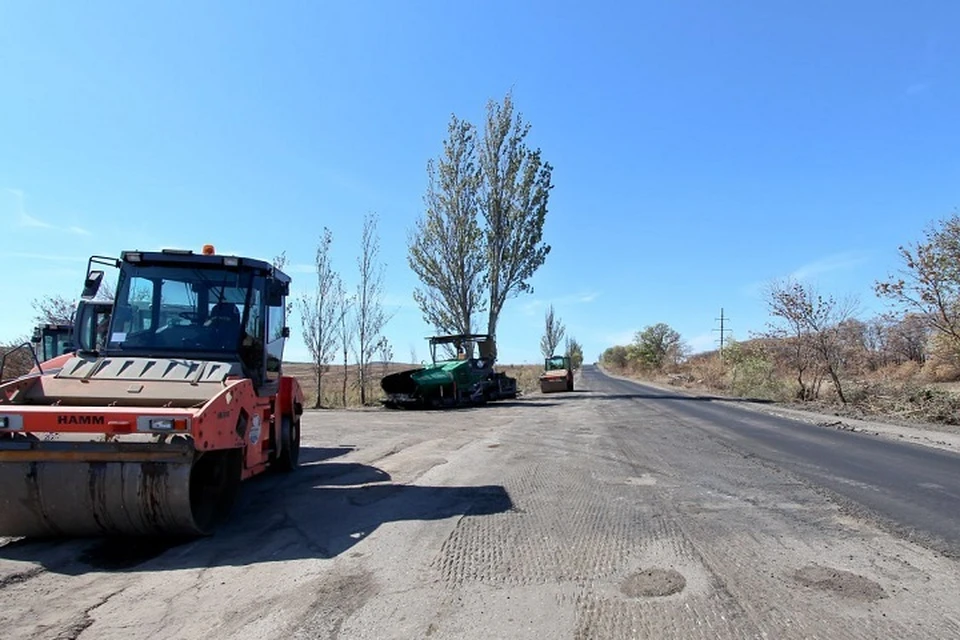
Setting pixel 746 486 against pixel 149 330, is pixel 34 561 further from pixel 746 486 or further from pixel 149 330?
A: pixel 746 486

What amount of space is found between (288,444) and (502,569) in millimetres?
5176

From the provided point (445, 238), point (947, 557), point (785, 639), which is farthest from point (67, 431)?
point (445, 238)

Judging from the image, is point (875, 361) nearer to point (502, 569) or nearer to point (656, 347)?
point (502, 569)

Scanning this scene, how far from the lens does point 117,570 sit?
5117mm

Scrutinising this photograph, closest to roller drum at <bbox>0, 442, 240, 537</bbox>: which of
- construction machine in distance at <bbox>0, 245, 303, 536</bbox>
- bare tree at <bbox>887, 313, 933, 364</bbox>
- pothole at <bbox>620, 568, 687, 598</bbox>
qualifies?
construction machine in distance at <bbox>0, 245, 303, 536</bbox>

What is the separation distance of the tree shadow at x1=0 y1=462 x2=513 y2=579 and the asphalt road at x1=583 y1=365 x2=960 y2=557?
13.0ft

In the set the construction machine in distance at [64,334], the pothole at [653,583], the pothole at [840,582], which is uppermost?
the construction machine in distance at [64,334]

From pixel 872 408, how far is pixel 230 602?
2286 centimetres

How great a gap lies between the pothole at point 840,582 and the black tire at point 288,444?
6.55 m

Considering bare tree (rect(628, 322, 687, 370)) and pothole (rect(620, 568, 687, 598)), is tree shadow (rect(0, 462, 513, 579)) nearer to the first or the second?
pothole (rect(620, 568, 687, 598))

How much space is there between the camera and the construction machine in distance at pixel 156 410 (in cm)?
544

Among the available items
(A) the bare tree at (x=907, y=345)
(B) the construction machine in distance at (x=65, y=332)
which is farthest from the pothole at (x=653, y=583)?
(A) the bare tree at (x=907, y=345)

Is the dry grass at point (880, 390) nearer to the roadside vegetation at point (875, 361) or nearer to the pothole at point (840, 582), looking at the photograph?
the roadside vegetation at point (875, 361)

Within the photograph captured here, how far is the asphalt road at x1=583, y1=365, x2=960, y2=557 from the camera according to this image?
6527mm
